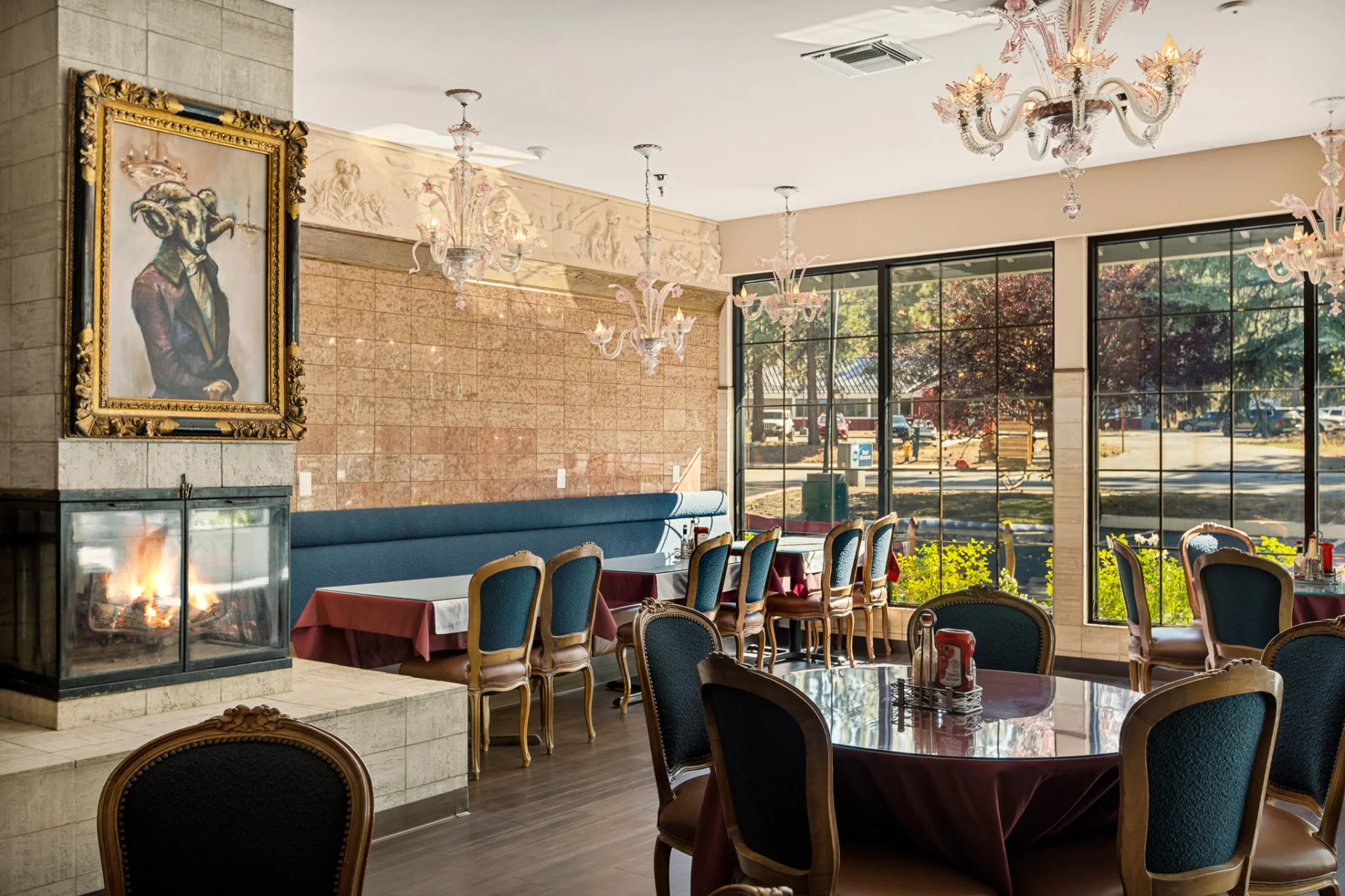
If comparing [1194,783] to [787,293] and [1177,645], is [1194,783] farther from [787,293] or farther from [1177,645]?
[787,293]

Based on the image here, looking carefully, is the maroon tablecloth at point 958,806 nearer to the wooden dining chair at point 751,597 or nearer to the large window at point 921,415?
the wooden dining chair at point 751,597

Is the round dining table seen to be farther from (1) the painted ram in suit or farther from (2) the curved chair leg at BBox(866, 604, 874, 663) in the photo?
(2) the curved chair leg at BBox(866, 604, 874, 663)

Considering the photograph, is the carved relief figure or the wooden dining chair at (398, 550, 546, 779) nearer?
the wooden dining chair at (398, 550, 546, 779)

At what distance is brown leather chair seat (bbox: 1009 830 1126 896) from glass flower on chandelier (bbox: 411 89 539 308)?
4096mm

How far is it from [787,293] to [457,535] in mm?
2935

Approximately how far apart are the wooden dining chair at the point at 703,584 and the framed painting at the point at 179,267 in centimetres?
239

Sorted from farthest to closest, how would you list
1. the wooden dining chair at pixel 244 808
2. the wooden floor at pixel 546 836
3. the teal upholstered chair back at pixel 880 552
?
the teal upholstered chair back at pixel 880 552, the wooden floor at pixel 546 836, the wooden dining chair at pixel 244 808

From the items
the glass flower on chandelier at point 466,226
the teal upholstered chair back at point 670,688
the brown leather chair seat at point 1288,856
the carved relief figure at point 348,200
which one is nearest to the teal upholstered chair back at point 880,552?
the glass flower on chandelier at point 466,226

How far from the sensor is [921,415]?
29.3 ft

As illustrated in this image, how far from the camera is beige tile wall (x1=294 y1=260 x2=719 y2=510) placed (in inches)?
266

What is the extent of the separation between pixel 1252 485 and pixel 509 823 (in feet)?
17.8

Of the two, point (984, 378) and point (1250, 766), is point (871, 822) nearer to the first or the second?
point (1250, 766)

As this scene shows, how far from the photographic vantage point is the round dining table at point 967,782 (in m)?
2.65

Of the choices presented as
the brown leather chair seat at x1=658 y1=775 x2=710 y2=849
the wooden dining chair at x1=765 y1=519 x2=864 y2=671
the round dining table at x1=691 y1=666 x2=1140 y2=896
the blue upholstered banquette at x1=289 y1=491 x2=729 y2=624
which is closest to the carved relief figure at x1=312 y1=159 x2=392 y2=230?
the blue upholstered banquette at x1=289 y1=491 x2=729 y2=624
